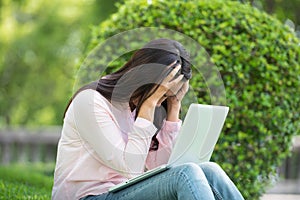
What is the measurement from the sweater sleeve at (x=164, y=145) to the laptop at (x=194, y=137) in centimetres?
35

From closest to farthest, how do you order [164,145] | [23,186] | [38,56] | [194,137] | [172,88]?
[194,137] < [172,88] < [164,145] < [23,186] < [38,56]

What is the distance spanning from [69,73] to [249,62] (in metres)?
10.3

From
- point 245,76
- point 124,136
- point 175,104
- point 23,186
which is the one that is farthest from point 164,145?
point 23,186

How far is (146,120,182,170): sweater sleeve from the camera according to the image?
3.63 meters

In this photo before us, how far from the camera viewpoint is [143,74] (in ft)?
11.0

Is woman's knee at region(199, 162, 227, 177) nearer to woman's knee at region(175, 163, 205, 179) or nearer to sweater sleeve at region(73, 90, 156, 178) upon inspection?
woman's knee at region(175, 163, 205, 179)

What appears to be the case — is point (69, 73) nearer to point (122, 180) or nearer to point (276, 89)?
point (276, 89)

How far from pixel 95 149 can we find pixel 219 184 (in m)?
0.55

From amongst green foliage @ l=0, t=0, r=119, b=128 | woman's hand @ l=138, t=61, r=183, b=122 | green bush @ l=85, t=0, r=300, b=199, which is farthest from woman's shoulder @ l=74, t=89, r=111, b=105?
green foliage @ l=0, t=0, r=119, b=128

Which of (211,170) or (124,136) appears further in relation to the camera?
(124,136)

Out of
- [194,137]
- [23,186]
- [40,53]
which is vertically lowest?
[40,53]

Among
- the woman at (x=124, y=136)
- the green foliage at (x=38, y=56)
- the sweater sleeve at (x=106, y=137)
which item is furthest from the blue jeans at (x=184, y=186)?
the green foliage at (x=38, y=56)

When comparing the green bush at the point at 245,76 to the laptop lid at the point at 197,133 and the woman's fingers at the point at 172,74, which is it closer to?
the woman's fingers at the point at 172,74

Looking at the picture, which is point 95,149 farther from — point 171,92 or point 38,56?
point 38,56
